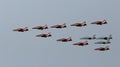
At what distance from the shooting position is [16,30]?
355 feet

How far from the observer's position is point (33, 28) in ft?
355

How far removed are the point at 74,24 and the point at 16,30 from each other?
27.9ft

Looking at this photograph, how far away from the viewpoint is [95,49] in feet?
368

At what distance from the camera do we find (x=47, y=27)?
10888 cm

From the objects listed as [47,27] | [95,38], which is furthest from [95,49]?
[47,27]

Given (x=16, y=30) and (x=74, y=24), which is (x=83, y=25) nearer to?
(x=74, y=24)

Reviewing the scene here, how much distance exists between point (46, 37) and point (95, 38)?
25.7 feet

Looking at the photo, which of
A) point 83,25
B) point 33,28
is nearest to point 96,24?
point 83,25

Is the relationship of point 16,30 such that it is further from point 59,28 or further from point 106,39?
point 106,39

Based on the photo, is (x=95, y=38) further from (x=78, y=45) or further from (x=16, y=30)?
(x=16, y=30)

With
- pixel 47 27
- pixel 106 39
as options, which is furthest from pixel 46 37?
pixel 106 39

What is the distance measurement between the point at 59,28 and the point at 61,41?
6.85 ft

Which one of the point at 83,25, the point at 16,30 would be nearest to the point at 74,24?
the point at 83,25

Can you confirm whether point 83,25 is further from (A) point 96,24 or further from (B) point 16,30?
(B) point 16,30
